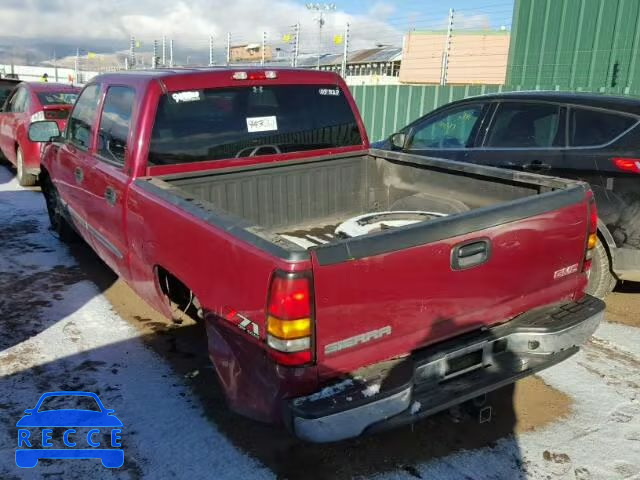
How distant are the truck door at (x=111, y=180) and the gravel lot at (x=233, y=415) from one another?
2.10 ft

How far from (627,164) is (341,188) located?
85.5 inches

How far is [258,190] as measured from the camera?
4039 millimetres

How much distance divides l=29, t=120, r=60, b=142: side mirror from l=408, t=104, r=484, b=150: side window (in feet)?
12.2

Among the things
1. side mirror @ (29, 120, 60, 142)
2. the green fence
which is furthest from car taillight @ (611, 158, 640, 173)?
the green fence

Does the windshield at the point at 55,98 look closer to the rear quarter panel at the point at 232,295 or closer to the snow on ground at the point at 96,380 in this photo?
the snow on ground at the point at 96,380

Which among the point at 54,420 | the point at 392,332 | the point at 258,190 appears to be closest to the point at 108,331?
the point at 54,420

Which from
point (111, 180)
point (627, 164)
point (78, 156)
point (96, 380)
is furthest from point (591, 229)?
point (78, 156)

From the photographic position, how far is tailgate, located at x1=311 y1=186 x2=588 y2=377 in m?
2.33

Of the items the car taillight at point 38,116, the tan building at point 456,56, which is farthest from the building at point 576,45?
the car taillight at point 38,116

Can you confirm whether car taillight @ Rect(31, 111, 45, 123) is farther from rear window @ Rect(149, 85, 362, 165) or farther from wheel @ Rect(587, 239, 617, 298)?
wheel @ Rect(587, 239, 617, 298)

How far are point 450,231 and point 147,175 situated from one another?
78.0 inches

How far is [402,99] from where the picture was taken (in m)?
13.3

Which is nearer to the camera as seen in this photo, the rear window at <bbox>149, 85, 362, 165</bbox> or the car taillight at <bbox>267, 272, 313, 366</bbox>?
the car taillight at <bbox>267, 272, 313, 366</bbox>

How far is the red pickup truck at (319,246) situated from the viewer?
7.66 ft
